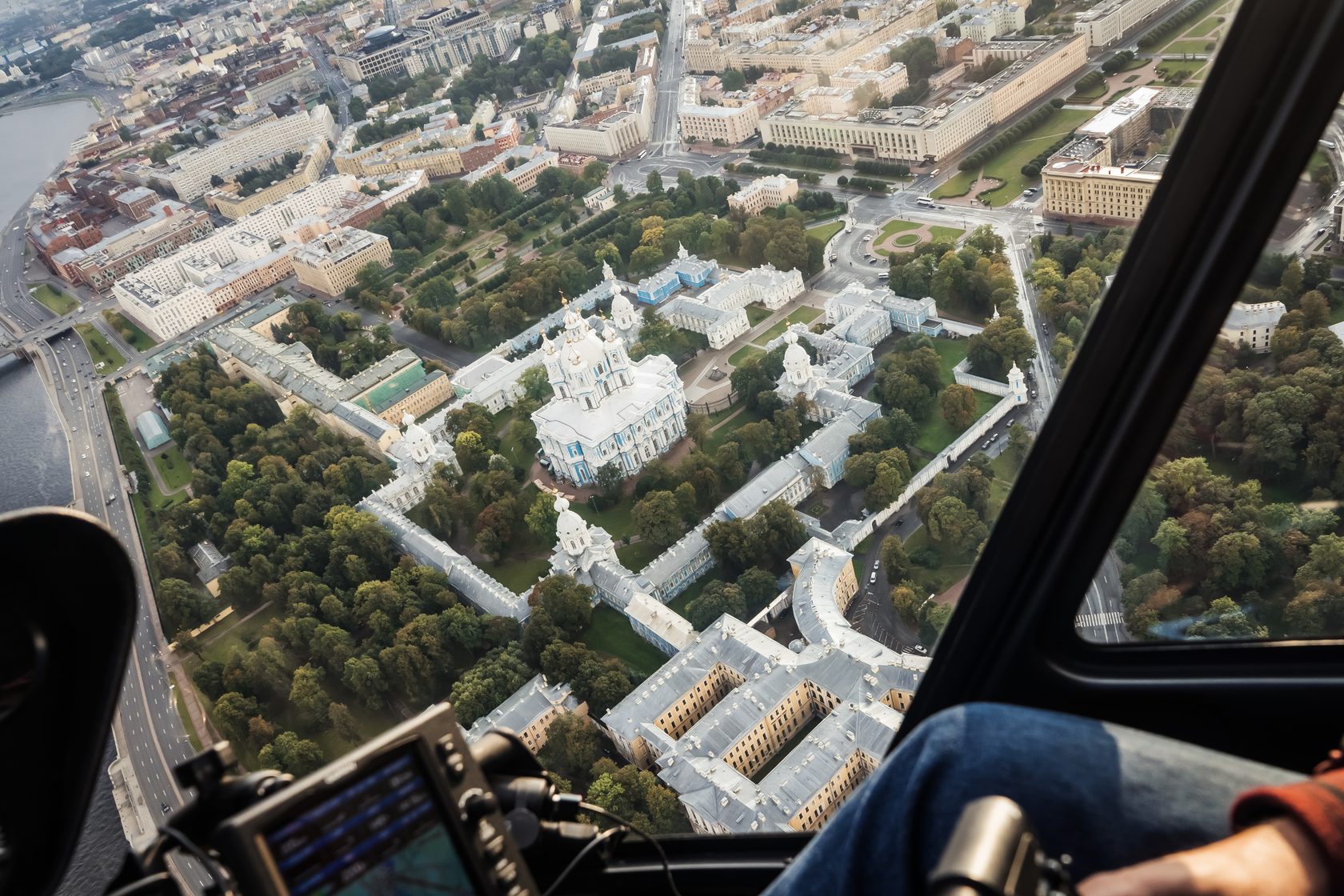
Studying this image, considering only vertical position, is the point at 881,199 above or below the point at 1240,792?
below

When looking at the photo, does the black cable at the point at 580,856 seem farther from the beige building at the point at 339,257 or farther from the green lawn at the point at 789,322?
the beige building at the point at 339,257

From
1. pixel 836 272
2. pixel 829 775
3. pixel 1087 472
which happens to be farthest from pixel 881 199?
pixel 1087 472

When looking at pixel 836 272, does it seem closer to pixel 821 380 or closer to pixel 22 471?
pixel 821 380

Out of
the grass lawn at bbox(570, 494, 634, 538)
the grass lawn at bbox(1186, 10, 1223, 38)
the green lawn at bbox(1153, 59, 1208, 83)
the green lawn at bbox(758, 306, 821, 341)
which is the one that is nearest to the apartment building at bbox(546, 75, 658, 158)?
the green lawn at bbox(758, 306, 821, 341)

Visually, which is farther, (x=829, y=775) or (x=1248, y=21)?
(x=829, y=775)

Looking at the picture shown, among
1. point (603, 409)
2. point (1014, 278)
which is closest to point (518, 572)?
point (603, 409)

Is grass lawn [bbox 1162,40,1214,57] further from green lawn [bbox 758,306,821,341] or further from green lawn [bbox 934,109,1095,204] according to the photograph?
green lawn [bbox 758,306,821,341]
